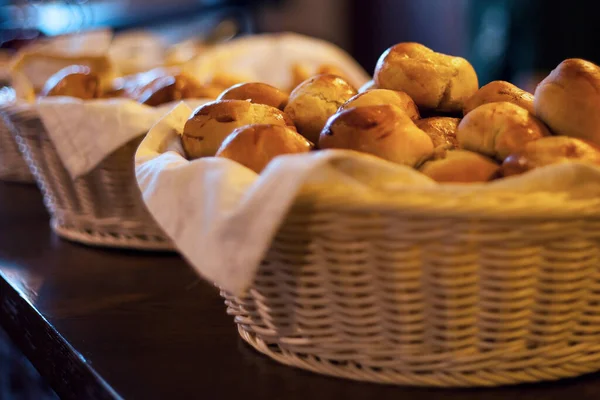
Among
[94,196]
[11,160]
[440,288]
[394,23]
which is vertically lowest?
[394,23]

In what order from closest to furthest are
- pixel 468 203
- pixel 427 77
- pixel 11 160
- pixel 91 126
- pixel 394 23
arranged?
1. pixel 468 203
2. pixel 427 77
3. pixel 91 126
4. pixel 11 160
5. pixel 394 23

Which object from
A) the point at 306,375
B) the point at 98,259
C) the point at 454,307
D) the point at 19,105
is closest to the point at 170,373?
the point at 306,375

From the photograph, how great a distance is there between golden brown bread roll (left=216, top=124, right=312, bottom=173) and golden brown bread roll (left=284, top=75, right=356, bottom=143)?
96 millimetres

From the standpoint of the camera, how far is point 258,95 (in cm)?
74

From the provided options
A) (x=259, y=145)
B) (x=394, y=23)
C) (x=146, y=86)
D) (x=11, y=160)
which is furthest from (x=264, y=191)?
(x=394, y=23)

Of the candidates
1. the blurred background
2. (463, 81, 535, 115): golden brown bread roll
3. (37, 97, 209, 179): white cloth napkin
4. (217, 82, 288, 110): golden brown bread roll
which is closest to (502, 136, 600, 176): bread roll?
(463, 81, 535, 115): golden brown bread roll

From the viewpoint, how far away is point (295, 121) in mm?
692

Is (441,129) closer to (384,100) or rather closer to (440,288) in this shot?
(384,100)

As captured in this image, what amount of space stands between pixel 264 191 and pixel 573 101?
0.27m

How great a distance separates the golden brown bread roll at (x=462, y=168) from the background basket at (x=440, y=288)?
77 mm

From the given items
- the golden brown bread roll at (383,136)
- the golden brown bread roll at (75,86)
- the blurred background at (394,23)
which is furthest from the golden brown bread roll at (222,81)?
the blurred background at (394,23)

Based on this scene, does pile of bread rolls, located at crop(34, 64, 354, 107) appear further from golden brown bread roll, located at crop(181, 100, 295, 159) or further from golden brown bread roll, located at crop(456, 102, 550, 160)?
golden brown bread roll, located at crop(456, 102, 550, 160)

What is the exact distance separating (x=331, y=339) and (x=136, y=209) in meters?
0.44

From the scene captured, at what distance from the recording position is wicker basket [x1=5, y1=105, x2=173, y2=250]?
0.90 metres
